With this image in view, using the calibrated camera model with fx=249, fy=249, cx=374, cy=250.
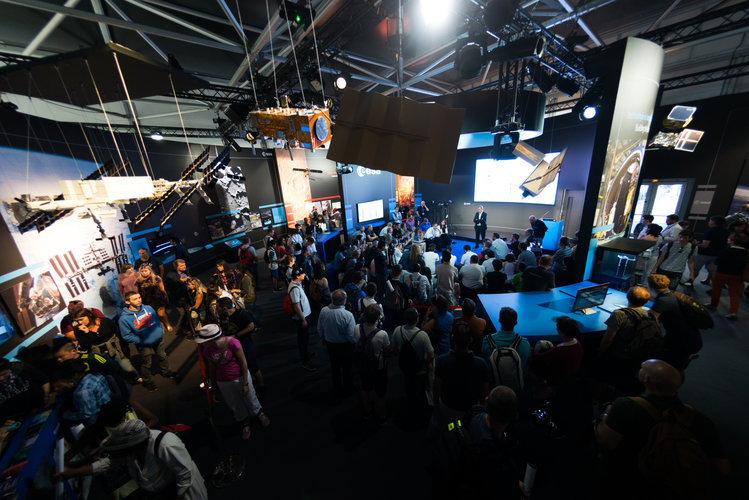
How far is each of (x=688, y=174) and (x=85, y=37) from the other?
59.1ft

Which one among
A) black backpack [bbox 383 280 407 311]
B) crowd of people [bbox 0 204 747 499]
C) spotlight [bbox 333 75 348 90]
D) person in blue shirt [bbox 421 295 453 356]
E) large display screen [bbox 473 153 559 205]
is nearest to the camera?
crowd of people [bbox 0 204 747 499]

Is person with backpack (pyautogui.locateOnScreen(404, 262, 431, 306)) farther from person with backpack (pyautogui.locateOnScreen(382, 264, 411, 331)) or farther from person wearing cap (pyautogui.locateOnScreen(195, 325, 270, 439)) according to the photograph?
person wearing cap (pyautogui.locateOnScreen(195, 325, 270, 439))

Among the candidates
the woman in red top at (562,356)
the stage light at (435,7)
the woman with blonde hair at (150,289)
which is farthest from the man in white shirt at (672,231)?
the woman with blonde hair at (150,289)

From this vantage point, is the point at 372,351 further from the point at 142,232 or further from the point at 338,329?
the point at 142,232

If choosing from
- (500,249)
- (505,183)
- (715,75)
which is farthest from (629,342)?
(715,75)

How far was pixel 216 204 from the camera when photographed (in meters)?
10.6

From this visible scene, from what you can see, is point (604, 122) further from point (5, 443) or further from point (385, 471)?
point (5, 443)

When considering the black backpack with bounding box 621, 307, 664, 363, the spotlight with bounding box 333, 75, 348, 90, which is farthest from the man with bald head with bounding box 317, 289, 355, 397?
the spotlight with bounding box 333, 75, 348, 90

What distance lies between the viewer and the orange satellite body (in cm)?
418

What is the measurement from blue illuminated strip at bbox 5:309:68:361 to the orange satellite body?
16.6 feet

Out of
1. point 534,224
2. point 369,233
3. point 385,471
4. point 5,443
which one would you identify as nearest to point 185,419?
point 5,443

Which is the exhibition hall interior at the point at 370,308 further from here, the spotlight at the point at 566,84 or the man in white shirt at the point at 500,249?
the man in white shirt at the point at 500,249

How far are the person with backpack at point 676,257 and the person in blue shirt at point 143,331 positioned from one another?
8816mm

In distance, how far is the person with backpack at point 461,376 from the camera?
2195mm
